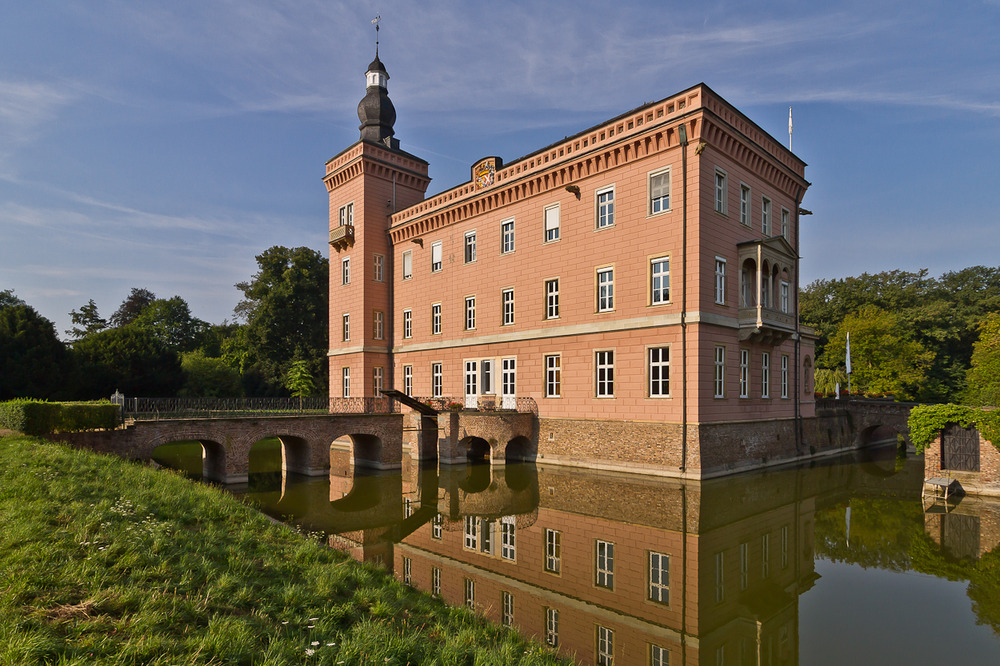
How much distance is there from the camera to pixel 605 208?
2286 centimetres

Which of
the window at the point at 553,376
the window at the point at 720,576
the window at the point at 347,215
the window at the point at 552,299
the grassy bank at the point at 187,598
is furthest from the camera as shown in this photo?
the window at the point at 347,215

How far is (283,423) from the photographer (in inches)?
851

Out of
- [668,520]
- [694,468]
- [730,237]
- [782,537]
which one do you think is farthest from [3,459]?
[730,237]

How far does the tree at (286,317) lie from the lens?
46812 mm

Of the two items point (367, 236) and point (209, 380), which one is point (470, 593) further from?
point (209, 380)

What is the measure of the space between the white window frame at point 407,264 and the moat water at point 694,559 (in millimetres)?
14441

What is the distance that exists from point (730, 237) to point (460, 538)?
1543cm

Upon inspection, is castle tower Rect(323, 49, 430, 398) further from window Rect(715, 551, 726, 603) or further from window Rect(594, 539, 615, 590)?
window Rect(715, 551, 726, 603)

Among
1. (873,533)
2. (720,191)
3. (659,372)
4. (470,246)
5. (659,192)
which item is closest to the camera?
(873,533)

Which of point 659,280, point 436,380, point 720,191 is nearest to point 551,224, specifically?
point 659,280

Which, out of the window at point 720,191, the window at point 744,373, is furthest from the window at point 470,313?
the window at point 744,373

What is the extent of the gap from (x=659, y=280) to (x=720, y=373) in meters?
4.02

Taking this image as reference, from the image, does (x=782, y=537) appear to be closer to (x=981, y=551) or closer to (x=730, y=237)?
(x=981, y=551)

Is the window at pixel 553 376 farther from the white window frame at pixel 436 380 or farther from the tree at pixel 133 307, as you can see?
the tree at pixel 133 307
